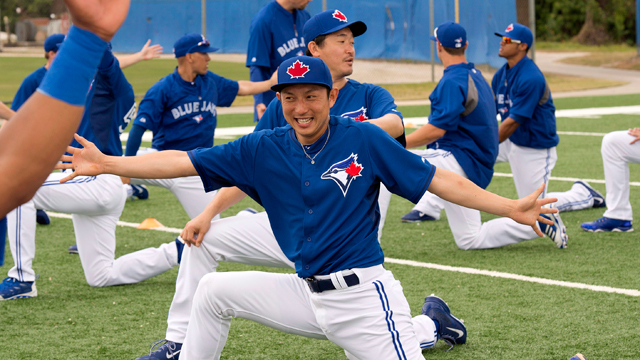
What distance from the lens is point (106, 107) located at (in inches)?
223

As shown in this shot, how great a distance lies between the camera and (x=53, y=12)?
4422cm

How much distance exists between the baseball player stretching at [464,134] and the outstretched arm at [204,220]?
272 cm

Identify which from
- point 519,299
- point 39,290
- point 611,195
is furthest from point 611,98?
point 39,290

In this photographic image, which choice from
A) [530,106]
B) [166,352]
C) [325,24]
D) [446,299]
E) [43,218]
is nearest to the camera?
[166,352]

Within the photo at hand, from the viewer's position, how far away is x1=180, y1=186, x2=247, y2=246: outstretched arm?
416 cm

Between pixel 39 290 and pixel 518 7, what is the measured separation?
2553 centimetres

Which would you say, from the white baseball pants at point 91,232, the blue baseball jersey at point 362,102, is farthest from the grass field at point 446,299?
the blue baseball jersey at point 362,102

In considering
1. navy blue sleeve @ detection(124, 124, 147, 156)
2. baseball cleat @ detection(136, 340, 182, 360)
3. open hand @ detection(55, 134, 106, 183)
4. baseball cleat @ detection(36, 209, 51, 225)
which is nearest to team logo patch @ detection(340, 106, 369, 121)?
baseball cleat @ detection(136, 340, 182, 360)

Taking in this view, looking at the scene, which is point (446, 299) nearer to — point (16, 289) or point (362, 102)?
point (362, 102)

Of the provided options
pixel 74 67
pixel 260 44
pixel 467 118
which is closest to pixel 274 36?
pixel 260 44

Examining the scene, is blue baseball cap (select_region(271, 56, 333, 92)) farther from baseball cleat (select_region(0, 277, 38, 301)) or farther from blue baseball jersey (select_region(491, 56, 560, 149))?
blue baseball jersey (select_region(491, 56, 560, 149))

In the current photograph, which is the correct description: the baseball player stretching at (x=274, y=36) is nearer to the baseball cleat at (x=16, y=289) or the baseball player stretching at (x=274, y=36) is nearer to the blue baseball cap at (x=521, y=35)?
the blue baseball cap at (x=521, y=35)

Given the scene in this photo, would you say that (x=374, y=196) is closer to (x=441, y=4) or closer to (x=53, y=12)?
(x=441, y=4)

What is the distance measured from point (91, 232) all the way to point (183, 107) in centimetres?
172
